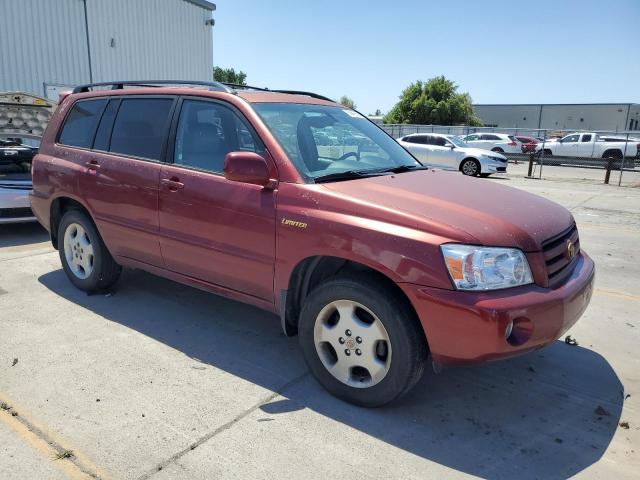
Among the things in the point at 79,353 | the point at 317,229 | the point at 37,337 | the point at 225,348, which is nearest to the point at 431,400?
the point at 317,229

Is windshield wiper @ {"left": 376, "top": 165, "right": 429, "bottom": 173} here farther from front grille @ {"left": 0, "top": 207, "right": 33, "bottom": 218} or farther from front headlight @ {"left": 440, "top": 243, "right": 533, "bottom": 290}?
front grille @ {"left": 0, "top": 207, "right": 33, "bottom": 218}

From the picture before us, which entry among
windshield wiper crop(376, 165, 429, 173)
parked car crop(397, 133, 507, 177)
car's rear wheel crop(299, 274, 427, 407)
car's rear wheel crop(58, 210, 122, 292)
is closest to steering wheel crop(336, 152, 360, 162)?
windshield wiper crop(376, 165, 429, 173)

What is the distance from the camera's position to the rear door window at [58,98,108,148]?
15.1ft

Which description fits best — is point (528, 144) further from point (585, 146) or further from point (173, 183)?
point (173, 183)

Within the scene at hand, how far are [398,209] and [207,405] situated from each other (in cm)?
161

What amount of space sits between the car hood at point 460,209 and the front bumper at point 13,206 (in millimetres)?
5265

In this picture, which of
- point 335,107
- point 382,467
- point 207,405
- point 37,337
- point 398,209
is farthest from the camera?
point 335,107

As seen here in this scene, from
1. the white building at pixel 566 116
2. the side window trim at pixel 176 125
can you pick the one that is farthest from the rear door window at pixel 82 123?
the white building at pixel 566 116

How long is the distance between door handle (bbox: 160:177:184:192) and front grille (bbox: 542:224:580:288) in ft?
8.12

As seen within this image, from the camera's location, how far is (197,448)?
2.64 m

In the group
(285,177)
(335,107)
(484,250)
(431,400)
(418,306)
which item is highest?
(335,107)

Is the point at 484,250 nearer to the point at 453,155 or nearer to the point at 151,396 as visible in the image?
the point at 151,396

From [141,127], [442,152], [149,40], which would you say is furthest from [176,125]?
[149,40]

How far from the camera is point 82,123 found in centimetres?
475
